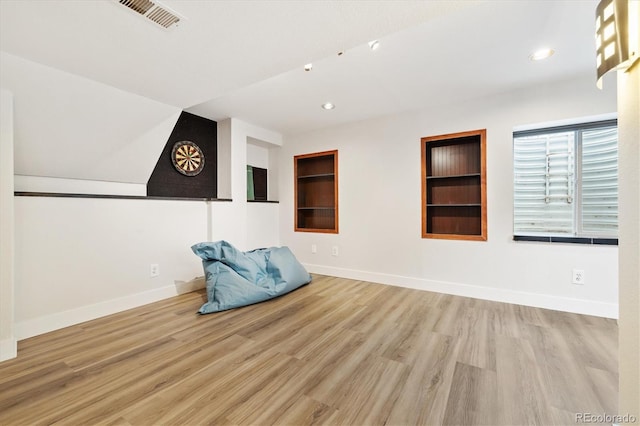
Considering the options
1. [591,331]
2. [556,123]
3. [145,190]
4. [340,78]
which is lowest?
[591,331]

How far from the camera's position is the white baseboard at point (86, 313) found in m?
2.07

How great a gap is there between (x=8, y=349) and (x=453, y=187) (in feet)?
14.0

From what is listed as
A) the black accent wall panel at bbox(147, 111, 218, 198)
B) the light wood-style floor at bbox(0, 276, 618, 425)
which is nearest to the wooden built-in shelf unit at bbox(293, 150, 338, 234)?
the black accent wall panel at bbox(147, 111, 218, 198)

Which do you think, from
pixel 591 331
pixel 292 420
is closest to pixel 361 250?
pixel 591 331

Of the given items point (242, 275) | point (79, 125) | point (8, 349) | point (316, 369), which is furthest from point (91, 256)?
point (316, 369)

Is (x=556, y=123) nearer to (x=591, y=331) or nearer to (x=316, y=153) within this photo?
(x=591, y=331)

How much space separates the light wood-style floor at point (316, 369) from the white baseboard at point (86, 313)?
9 centimetres

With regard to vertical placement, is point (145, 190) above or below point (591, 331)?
above

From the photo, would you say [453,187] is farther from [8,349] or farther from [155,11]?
[8,349]

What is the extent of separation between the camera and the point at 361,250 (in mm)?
3812

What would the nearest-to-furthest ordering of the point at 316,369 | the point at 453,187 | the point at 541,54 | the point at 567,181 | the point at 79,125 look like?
the point at 316,369 → the point at 541,54 → the point at 79,125 → the point at 567,181 → the point at 453,187

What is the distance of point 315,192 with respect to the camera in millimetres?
4520

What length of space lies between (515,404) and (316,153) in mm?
3605

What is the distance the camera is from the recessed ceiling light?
84.0 inches
